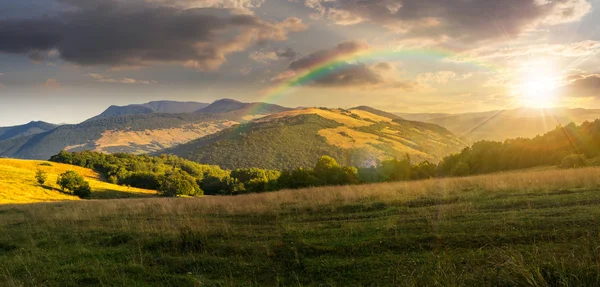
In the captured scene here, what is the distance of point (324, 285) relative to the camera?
6.55 metres

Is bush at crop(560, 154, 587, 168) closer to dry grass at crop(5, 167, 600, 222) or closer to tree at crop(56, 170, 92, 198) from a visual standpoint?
dry grass at crop(5, 167, 600, 222)

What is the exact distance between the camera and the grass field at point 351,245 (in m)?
6.32

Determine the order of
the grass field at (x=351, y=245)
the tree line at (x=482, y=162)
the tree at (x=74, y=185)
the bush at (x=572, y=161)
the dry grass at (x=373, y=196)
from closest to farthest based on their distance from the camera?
the grass field at (x=351, y=245) → the dry grass at (x=373, y=196) → the bush at (x=572, y=161) → the tree line at (x=482, y=162) → the tree at (x=74, y=185)

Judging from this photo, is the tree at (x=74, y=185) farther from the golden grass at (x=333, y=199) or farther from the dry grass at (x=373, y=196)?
the dry grass at (x=373, y=196)

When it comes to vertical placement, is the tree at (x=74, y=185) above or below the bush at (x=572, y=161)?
below

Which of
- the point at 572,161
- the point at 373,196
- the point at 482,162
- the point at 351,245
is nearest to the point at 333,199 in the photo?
the point at 373,196

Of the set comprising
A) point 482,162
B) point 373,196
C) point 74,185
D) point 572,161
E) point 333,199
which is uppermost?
point 572,161

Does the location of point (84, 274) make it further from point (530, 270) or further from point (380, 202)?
point (380, 202)

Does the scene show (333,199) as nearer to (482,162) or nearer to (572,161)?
(572,161)

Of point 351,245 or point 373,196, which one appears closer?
point 351,245

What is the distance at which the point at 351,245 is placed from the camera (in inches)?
340

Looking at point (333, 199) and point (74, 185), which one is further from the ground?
point (333, 199)

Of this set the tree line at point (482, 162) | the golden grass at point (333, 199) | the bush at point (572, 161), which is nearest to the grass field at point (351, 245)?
the golden grass at point (333, 199)

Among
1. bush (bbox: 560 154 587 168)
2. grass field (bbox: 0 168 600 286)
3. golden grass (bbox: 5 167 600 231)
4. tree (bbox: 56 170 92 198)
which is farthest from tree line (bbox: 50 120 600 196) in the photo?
tree (bbox: 56 170 92 198)
